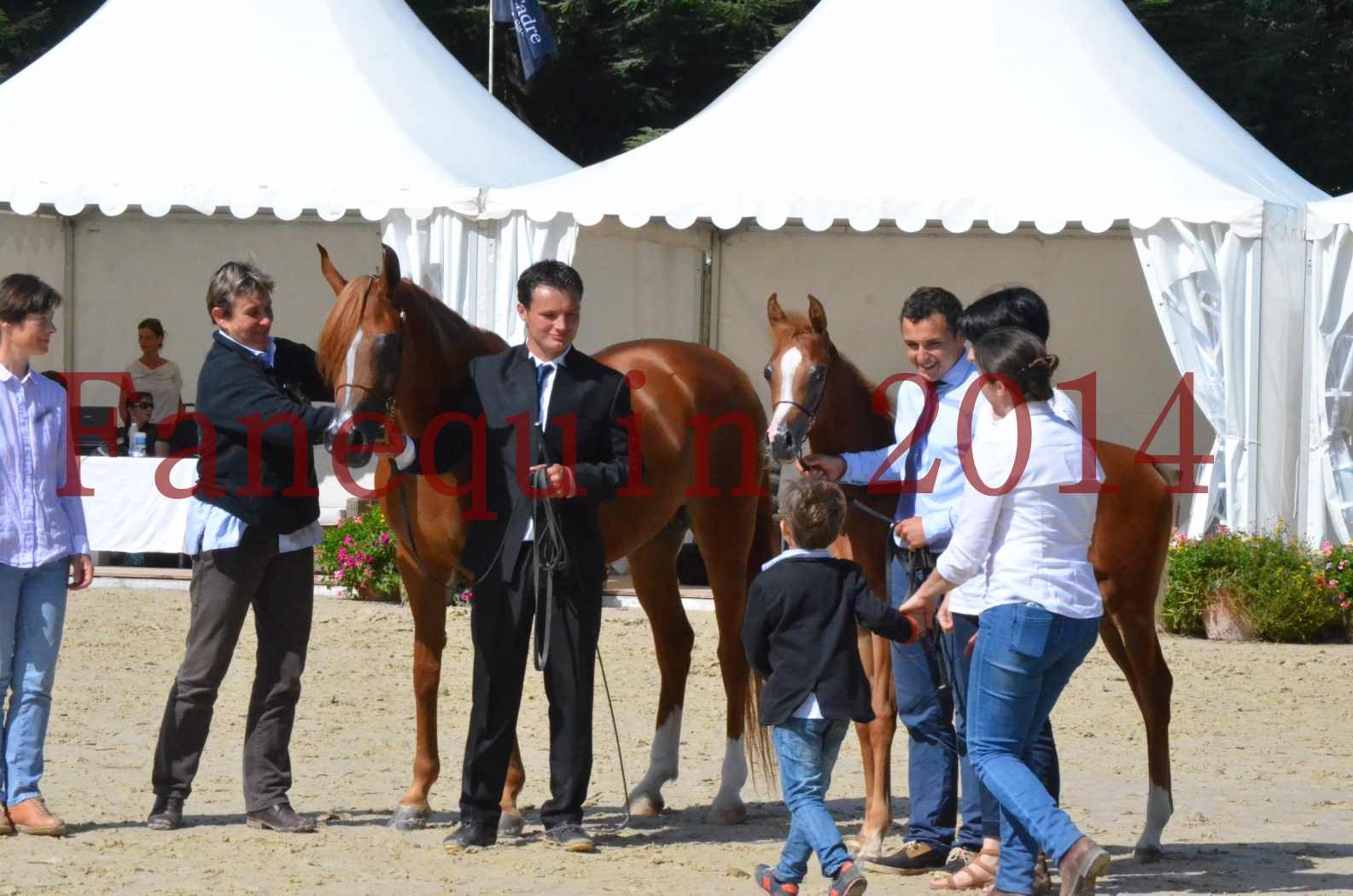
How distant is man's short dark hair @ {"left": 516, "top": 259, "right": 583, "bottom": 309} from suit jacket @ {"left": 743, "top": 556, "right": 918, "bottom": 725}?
108 centimetres

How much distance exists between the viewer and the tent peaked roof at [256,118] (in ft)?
36.1

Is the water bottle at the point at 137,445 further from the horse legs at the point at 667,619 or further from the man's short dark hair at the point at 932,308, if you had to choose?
the man's short dark hair at the point at 932,308

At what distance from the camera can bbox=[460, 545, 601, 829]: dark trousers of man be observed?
4.98m

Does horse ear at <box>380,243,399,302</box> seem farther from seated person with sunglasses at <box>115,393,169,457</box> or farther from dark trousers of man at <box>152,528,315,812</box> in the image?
seated person with sunglasses at <box>115,393,169,457</box>

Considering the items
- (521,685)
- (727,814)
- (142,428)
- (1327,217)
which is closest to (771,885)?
(521,685)

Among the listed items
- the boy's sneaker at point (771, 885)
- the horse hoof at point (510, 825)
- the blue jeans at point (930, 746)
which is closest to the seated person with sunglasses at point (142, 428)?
the horse hoof at point (510, 825)

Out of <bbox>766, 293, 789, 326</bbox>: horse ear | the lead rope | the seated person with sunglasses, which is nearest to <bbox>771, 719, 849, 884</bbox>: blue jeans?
the lead rope

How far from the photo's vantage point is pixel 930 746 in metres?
4.88

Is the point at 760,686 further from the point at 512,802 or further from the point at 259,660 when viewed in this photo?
the point at 259,660

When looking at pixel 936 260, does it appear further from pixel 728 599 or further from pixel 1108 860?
pixel 1108 860

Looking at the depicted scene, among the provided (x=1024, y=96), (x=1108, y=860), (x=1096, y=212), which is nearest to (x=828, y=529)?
(x=1108, y=860)

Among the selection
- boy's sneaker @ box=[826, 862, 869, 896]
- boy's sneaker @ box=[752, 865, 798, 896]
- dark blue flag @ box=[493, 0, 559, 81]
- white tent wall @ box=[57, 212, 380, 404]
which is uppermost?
dark blue flag @ box=[493, 0, 559, 81]

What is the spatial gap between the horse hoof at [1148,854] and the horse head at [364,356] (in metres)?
2.47

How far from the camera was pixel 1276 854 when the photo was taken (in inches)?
201
